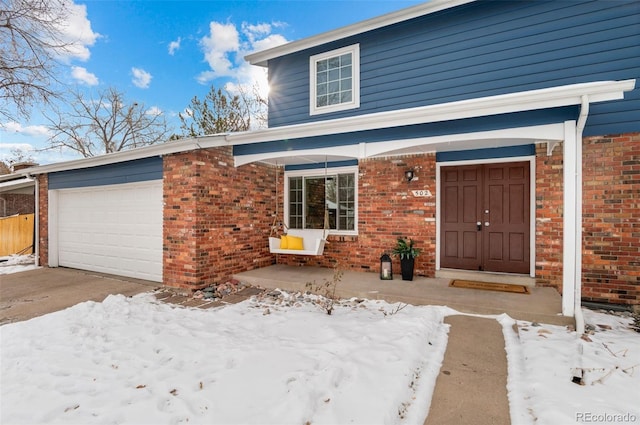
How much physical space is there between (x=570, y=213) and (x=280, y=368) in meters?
3.79

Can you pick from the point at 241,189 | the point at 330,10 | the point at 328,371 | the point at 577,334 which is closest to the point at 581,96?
the point at 577,334

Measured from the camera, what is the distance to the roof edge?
617 centimetres

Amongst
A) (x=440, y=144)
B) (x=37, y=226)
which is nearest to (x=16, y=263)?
(x=37, y=226)

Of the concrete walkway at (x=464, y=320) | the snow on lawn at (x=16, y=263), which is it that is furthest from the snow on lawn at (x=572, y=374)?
the snow on lawn at (x=16, y=263)

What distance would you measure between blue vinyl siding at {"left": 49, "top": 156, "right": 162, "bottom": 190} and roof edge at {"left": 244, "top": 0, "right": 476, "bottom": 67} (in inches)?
149

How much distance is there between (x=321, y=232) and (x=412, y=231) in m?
1.86

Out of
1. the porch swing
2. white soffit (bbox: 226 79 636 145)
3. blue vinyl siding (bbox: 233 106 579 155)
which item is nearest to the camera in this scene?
white soffit (bbox: 226 79 636 145)

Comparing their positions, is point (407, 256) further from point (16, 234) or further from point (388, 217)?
point (16, 234)

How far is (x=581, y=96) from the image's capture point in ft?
11.8

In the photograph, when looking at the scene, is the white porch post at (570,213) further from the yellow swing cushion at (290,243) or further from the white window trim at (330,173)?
the yellow swing cushion at (290,243)

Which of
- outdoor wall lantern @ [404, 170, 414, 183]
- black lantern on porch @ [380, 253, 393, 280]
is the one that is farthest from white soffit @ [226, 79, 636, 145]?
black lantern on porch @ [380, 253, 393, 280]

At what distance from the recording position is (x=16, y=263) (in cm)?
884

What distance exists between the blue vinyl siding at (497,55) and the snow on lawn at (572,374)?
3093 millimetres

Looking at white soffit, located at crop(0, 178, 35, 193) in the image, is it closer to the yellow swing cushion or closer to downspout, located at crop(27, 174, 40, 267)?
downspout, located at crop(27, 174, 40, 267)
